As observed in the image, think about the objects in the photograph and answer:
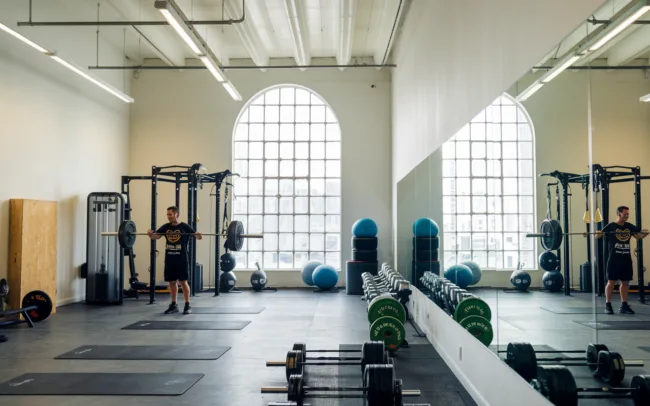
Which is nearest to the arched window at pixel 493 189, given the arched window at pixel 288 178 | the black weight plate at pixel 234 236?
the black weight plate at pixel 234 236

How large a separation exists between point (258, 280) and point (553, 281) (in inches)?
288

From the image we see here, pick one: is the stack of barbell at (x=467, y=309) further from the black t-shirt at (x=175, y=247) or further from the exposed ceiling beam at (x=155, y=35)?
the exposed ceiling beam at (x=155, y=35)

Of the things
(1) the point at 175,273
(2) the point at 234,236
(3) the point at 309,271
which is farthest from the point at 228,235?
(3) the point at 309,271

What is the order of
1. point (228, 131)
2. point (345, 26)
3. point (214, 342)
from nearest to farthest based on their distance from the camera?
1. point (214, 342)
2. point (345, 26)
3. point (228, 131)

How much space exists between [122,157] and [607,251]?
29.8 feet

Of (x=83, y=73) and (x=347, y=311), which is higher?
(x=83, y=73)

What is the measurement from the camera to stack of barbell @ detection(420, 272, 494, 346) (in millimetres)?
3322

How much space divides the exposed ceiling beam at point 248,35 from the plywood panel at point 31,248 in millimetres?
3493

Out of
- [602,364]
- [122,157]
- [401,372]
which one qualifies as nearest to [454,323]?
[401,372]

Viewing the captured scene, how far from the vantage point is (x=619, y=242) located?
1795mm

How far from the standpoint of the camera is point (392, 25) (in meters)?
7.67

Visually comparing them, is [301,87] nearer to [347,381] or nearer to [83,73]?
[83,73]

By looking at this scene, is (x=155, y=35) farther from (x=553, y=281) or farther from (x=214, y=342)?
(x=553, y=281)

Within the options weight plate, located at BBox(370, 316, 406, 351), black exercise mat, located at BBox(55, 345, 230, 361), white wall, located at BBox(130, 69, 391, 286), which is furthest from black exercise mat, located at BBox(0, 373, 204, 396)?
white wall, located at BBox(130, 69, 391, 286)
